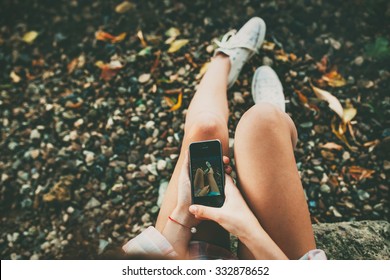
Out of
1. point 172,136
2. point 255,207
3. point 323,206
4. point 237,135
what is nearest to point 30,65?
point 172,136

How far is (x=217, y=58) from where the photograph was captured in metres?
1.35

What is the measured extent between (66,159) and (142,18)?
27.1 inches

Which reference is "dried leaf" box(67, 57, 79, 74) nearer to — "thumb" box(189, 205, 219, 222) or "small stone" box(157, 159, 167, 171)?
"small stone" box(157, 159, 167, 171)

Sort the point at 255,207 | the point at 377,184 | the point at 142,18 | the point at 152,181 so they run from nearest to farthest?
the point at 255,207, the point at 377,184, the point at 152,181, the point at 142,18

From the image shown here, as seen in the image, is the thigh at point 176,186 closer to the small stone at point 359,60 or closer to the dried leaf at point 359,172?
the dried leaf at point 359,172

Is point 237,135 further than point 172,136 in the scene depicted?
No

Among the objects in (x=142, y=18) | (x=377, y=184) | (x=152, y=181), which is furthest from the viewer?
(x=142, y=18)

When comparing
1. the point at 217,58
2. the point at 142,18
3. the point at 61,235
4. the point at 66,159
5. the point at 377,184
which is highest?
the point at 142,18

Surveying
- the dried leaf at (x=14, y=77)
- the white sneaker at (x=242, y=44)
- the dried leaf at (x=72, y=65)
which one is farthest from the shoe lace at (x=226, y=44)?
the dried leaf at (x=14, y=77)

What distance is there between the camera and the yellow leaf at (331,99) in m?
1.28

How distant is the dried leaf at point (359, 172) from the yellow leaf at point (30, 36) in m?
1.44

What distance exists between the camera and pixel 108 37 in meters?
1.51

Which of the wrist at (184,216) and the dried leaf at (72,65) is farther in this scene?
the dried leaf at (72,65)

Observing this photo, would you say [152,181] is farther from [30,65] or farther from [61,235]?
[30,65]
